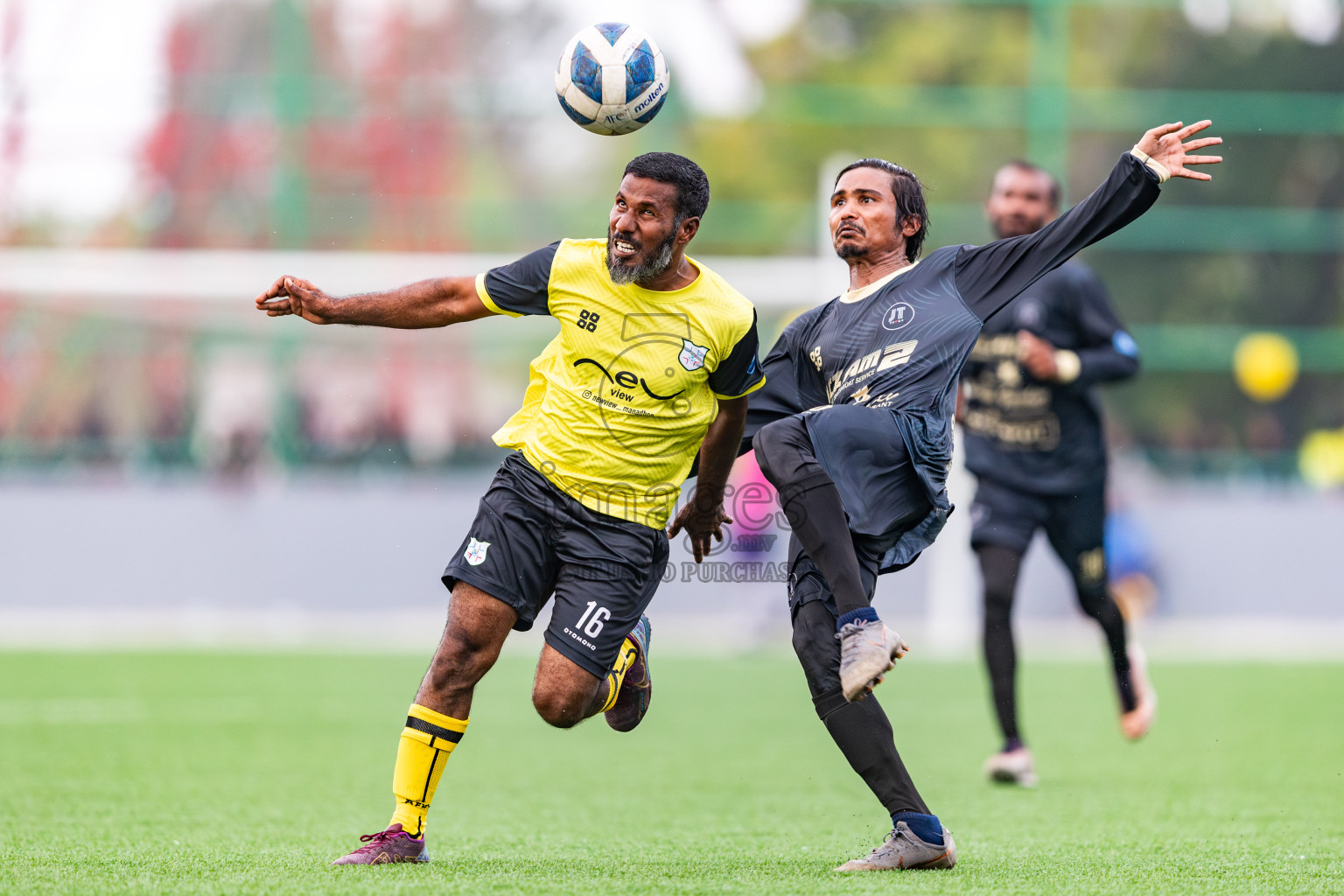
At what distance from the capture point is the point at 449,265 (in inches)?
658

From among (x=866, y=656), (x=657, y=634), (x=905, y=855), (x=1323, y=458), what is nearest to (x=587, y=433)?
(x=866, y=656)

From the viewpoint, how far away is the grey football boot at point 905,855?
4.59m

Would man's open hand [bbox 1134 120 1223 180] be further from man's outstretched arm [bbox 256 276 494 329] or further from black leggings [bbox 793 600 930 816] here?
man's outstretched arm [bbox 256 276 494 329]

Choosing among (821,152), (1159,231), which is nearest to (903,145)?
(821,152)

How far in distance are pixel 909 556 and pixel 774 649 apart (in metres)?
10.1

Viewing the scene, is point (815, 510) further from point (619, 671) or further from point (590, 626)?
point (619, 671)

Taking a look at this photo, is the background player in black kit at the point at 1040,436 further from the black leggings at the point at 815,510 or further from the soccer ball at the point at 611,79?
the black leggings at the point at 815,510

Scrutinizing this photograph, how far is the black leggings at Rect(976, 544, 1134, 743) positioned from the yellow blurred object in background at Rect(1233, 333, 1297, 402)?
1298 cm

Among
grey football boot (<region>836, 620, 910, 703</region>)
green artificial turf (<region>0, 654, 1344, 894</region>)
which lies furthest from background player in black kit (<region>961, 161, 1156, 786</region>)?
grey football boot (<region>836, 620, 910, 703</region>)

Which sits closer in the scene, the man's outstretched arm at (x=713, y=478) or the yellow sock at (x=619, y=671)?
the man's outstretched arm at (x=713, y=478)

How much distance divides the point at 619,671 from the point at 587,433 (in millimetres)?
891

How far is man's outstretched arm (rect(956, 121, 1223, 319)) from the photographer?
15.7 feet

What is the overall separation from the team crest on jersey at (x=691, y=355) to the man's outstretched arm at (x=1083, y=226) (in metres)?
0.83

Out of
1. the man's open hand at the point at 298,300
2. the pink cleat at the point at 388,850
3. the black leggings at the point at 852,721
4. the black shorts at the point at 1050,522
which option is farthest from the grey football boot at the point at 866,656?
the black shorts at the point at 1050,522
